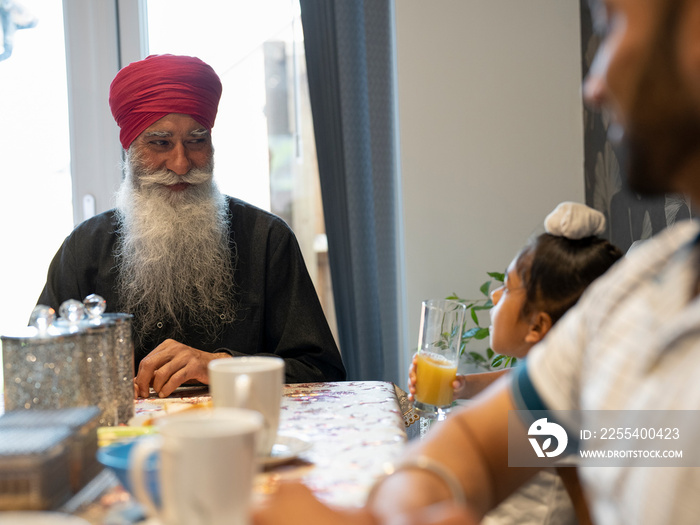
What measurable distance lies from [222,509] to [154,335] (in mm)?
1394

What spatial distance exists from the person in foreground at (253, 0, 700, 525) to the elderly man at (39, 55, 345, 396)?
3.35ft

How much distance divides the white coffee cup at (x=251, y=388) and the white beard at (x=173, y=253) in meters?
1.09

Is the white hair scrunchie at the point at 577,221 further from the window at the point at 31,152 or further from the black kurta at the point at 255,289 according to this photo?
the window at the point at 31,152

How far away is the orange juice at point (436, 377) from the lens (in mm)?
1523

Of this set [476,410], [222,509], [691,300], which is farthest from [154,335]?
[691,300]

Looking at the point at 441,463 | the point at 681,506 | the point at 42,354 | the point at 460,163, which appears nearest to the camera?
the point at 681,506

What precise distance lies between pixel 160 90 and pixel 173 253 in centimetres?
48

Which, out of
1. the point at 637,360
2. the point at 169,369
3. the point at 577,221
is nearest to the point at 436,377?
the point at 577,221

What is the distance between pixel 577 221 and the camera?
1.50 m

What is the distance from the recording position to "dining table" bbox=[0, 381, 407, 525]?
2.48ft

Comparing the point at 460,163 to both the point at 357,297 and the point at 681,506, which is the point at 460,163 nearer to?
the point at 357,297

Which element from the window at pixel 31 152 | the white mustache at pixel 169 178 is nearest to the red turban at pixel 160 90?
the white mustache at pixel 169 178

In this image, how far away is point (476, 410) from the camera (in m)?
0.85

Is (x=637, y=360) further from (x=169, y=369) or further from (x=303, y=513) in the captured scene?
(x=169, y=369)
